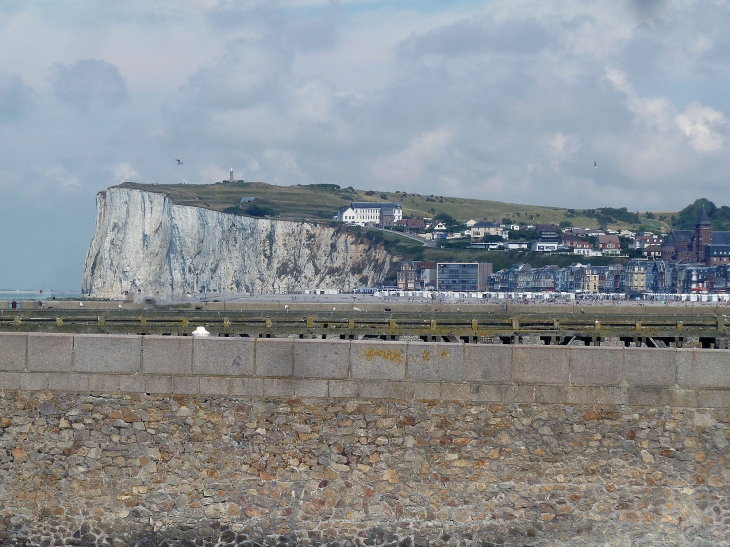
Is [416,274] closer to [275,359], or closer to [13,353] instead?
[13,353]

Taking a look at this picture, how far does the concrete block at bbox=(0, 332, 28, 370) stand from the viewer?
11.5 meters

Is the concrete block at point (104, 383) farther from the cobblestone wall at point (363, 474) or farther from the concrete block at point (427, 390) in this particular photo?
the concrete block at point (427, 390)

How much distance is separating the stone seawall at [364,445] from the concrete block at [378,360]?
0.02 m

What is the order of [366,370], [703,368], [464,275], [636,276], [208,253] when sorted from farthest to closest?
1. [464,275]
2. [208,253]
3. [636,276]
4. [366,370]
5. [703,368]

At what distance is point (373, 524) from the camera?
1066 centimetres

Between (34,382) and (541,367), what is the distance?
18.3ft

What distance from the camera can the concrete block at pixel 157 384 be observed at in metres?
11.2

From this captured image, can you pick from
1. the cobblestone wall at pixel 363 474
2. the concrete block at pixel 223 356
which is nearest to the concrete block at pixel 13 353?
the cobblestone wall at pixel 363 474

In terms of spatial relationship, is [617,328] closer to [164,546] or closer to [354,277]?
[164,546]

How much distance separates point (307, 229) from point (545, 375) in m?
164

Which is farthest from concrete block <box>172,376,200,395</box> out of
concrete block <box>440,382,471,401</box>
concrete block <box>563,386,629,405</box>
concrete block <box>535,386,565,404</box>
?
concrete block <box>563,386,629,405</box>

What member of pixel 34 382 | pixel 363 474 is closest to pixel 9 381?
pixel 34 382

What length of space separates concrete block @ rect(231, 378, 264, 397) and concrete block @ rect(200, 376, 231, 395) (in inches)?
2.6

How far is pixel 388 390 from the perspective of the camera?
36.2 feet
